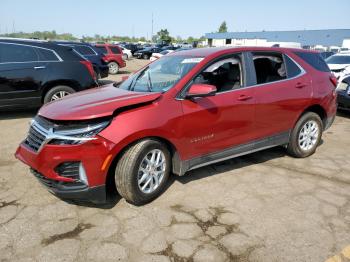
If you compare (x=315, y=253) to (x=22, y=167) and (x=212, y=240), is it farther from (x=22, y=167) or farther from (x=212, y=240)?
(x=22, y=167)

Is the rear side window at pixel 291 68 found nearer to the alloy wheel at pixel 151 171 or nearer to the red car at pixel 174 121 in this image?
the red car at pixel 174 121

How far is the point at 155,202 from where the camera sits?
3.76 m

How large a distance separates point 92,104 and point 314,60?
365 centimetres

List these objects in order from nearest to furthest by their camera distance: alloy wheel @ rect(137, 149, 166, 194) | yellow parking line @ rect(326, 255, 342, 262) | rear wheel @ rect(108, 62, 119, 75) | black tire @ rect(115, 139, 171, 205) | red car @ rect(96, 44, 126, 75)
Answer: yellow parking line @ rect(326, 255, 342, 262)
black tire @ rect(115, 139, 171, 205)
alloy wheel @ rect(137, 149, 166, 194)
red car @ rect(96, 44, 126, 75)
rear wheel @ rect(108, 62, 119, 75)

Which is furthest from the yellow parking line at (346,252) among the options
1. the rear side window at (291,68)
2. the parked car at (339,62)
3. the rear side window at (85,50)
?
the rear side window at (85,50)

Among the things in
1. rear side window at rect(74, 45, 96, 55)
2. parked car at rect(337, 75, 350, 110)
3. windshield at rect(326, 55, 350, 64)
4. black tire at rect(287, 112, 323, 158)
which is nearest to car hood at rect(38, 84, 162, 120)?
black tire at rect(287, 112, 323, 158)

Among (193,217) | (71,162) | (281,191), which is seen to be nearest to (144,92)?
(71,162)

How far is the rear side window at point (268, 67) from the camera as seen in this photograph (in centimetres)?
453

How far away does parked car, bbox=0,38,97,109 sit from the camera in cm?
693

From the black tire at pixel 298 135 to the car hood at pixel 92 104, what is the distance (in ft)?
7.99

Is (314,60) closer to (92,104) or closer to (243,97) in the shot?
(243,97)

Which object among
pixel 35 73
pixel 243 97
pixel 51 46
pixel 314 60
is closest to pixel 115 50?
pixel 51 46

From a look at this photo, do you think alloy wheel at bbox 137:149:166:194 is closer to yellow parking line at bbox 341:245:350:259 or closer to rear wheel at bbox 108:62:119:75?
yellow parking line at bbox 341:245:350:259

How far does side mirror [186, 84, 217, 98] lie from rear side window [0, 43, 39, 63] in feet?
15.7
